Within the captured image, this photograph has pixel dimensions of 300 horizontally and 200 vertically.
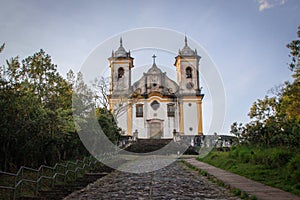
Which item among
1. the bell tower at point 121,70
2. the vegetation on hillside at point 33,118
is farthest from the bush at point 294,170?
the bell tower at point 121,70

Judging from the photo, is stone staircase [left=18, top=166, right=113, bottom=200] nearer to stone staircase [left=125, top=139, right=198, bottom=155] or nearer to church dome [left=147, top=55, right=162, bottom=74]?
stone staircase [left=125, top=139, right=198, bottom=155]

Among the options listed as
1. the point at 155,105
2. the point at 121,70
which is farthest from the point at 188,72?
the point at 121,70

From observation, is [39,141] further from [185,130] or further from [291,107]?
[185,130]

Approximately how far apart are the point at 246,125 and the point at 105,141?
6642 mm

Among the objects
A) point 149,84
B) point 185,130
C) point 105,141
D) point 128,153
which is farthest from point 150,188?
point 149,84

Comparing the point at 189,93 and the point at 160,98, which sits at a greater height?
the point at 189,93

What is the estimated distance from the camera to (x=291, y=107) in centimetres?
1315

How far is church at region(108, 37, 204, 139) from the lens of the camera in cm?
3011

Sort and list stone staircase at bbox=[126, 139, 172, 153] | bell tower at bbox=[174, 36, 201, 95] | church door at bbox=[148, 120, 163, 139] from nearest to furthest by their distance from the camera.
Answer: stone staircase at bbox=[126, 139, 172, 153] < church door at bbox=[148, 120, 163, 139] < bell tower at bbox=[174, 36, 201, 95]

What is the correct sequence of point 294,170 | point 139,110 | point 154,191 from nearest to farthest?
point 154,191 < point 294,170 < point 139,110

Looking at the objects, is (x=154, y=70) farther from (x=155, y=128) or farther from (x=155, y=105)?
(x=155, y=128)

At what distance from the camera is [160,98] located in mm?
31062

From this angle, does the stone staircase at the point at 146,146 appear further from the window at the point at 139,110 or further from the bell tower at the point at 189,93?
the window at the point at 139,110

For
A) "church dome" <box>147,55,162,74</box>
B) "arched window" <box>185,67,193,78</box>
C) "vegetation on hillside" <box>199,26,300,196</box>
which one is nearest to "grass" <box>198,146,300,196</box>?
"vegetation on hillside" <box>199,26,300,196</box>
